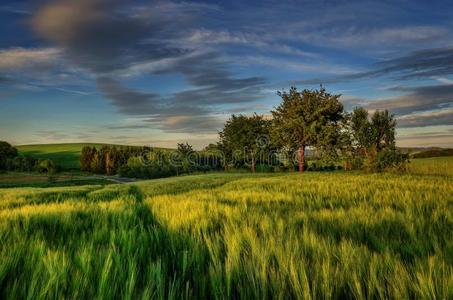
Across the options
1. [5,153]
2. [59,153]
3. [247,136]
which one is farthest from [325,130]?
[59,153]

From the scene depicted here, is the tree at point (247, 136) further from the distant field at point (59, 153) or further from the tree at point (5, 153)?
the tree at point (5, 153)

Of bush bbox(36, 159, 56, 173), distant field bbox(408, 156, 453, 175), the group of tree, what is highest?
the group of tree

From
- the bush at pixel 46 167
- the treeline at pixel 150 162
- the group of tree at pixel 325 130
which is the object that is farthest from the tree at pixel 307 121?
the bush at pixel 46 167

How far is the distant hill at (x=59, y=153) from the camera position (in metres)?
150

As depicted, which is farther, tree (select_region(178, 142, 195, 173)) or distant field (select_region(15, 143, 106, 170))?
distant field (select_region(15, 143, 106, 170))

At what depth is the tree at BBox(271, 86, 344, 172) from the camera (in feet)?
152

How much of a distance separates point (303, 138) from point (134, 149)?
11102 centimetres

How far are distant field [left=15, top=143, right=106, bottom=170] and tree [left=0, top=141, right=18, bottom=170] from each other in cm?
1515

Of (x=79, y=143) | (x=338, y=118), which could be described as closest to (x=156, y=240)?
(x=338, y=118)

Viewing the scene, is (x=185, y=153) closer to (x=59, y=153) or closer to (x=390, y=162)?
(x=390, y=162)

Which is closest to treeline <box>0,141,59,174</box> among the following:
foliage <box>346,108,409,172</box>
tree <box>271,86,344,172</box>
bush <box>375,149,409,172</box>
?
tree <box>271,86,344,172</box>

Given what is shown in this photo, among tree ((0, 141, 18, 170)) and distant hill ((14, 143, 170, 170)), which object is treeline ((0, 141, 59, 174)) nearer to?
tree ((0, 141, 18, 170))

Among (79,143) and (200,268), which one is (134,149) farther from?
(200,268)

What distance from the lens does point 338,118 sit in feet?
163
